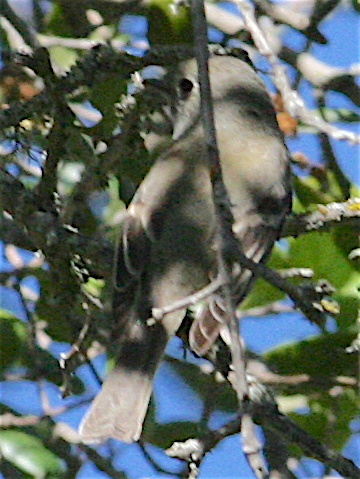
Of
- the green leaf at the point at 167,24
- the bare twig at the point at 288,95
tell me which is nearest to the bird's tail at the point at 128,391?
the bare twig at the point at 288,95

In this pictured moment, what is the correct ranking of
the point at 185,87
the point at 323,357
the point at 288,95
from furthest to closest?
1. the point at 185,87
2. the point at 323,357
3. the point at 288,95

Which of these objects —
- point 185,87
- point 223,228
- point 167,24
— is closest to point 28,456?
point 223,228

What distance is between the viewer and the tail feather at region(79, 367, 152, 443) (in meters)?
3.50

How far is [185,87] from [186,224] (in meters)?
0.71

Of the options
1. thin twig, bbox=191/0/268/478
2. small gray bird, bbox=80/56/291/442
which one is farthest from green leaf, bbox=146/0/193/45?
thin twig, bbox=191/0/268/478

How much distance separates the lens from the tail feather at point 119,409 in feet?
11.5

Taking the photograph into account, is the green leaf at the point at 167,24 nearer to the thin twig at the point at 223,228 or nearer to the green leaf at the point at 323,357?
the green leaf at the point at 323,357

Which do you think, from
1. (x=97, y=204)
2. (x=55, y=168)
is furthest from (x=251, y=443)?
(x=97, y=204)

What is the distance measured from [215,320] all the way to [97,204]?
1177 mm

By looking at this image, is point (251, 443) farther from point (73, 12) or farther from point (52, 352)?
point (73, 12)

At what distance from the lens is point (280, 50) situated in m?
4.43

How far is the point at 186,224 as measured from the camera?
13.4ft

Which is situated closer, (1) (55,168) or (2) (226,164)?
(1) (55,168)

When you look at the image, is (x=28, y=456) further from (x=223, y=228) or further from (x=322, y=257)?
(x=223, y=228)
